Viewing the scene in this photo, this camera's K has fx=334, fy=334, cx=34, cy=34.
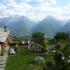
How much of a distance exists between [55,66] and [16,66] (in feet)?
46.2

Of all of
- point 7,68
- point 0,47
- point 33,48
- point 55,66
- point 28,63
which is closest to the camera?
point 55,66

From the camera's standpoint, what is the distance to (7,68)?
3269 centimetres

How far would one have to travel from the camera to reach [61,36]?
270 ft

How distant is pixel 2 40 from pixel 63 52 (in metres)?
27.3

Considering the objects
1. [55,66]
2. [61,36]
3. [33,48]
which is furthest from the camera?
[61,36]

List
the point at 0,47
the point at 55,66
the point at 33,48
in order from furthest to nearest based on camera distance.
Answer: the point at 33,48
the point at 0,47
the point at 55,66

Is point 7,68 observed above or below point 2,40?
below

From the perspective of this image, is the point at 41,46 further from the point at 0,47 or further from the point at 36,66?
the point at 36,66

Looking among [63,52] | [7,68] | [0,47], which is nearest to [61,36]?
[0,47]

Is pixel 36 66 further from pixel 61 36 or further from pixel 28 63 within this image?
pixel 61 36

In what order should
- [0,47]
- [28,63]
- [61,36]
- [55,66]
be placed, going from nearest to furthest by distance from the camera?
[55,66], [28,63], [0,47], [61,36]

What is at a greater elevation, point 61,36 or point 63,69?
point 61,36

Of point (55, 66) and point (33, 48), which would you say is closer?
point (55, 66)

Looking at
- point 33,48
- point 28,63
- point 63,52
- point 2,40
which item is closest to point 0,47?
point 2,40
